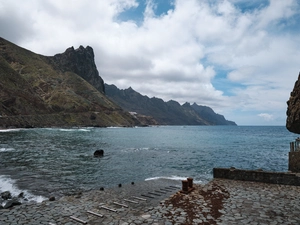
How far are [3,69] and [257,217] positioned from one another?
17755cm

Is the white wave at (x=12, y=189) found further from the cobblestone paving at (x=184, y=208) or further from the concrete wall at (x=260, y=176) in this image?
the concrete wall at (x=260, y=176)

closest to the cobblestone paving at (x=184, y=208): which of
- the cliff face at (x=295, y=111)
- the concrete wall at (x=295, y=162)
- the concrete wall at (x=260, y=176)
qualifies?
the concrete wall at (x=260, y=176)

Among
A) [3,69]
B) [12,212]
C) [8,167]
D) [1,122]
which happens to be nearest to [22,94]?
[3,69]

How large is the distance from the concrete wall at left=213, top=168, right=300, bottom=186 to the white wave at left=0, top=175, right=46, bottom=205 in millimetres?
14656

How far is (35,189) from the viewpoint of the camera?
67.8 feet

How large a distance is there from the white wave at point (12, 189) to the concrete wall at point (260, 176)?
577 inches

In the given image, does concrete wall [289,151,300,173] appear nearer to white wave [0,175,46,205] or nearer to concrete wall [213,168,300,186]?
concrete wall [213,168,300,186]

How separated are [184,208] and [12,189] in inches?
637

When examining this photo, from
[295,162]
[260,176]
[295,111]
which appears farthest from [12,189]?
[295,162]

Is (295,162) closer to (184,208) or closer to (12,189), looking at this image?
(184,208)

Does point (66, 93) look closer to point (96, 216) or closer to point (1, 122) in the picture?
point (1, 122)

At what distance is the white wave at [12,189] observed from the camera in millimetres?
17844

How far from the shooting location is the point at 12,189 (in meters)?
20.3

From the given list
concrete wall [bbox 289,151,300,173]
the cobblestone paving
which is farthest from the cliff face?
the cobblestone paving
